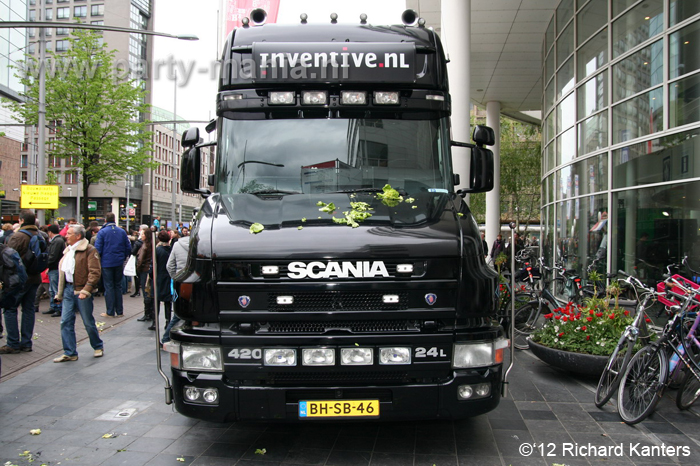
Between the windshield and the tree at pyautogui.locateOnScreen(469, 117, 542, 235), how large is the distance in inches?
1195

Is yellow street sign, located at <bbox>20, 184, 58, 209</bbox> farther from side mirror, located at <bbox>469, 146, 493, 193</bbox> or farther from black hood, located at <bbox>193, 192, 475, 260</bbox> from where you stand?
side mirror, located at <bbox>469, 146, 493, 193</bbox>

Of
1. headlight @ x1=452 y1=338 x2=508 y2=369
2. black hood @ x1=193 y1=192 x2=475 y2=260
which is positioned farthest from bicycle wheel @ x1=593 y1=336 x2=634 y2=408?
black hood @ x1=193 y1=192 x2=475 y2=260

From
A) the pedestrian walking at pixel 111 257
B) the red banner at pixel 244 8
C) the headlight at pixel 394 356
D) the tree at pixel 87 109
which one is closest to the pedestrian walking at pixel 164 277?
the pedestrian walking at pixel 111 257

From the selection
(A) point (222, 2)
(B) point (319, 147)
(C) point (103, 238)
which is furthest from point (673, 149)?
(C) point (103, 238)

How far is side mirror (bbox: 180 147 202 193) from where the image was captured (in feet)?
16.4

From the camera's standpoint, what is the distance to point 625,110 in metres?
10.2

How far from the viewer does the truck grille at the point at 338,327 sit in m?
3.69

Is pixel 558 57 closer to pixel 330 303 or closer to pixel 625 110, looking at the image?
pixel 625 110

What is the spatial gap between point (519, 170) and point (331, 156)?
34.1 m

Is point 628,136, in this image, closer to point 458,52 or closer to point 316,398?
point 458,52

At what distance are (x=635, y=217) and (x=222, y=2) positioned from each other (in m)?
9.81

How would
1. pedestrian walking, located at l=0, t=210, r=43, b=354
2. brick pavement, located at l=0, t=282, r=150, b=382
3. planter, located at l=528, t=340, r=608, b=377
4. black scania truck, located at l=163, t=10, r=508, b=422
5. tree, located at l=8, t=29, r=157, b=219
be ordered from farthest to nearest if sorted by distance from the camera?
tree, located at l=8, t=29, r=157, b=219, pedestrian walking, located at l=0, t=210, r=43, b=354, brick pavement, located at l=0, t=282, r=150, b=382, planter, located at l=528, t=340, r=608, b=377, black scania truck, located at l=163, t=10, r=508, b=422

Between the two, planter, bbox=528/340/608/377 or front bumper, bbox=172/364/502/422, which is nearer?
front bumper, bbox=172/364/502/422

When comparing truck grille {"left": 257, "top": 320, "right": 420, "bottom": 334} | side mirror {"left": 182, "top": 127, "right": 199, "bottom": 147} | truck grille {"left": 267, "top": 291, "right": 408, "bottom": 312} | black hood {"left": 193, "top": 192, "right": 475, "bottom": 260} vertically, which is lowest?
truck grille {"left": 257, "top": 320, "right": 420, "bottom": 334}
